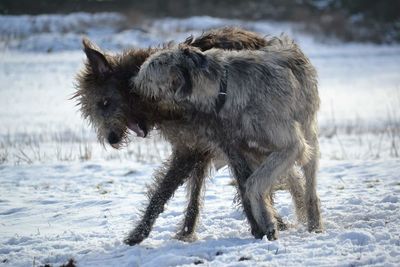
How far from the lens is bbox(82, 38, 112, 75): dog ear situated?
20.5 ft

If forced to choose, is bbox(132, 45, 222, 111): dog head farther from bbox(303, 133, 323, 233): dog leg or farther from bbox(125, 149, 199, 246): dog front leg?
bbox(303, 133, 323, 233): dog leg

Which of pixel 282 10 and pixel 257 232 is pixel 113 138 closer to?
pixel 257 232

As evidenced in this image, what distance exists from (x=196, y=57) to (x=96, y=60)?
108cm

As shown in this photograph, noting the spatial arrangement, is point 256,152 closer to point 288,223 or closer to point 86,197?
point 288,223

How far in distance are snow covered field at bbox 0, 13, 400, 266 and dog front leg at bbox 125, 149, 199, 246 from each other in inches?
10.8

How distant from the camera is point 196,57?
5695 mm

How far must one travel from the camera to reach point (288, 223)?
679 centimetres

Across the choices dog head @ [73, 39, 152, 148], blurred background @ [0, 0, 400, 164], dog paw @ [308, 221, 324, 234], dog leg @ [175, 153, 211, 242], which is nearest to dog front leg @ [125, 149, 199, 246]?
dog leg @ [175, 153, 211, 242]

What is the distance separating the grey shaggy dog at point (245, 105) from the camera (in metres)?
5.66

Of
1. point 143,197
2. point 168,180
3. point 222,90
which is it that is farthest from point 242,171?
point 143,197

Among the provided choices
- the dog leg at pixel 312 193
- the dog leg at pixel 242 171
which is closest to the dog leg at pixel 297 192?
the dog leg at pixel 312 193

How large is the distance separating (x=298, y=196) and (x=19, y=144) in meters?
6.69

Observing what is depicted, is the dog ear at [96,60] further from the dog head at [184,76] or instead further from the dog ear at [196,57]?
the dog ear at [196,57]

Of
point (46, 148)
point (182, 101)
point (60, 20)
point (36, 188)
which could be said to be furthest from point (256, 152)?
point (60, 20)
